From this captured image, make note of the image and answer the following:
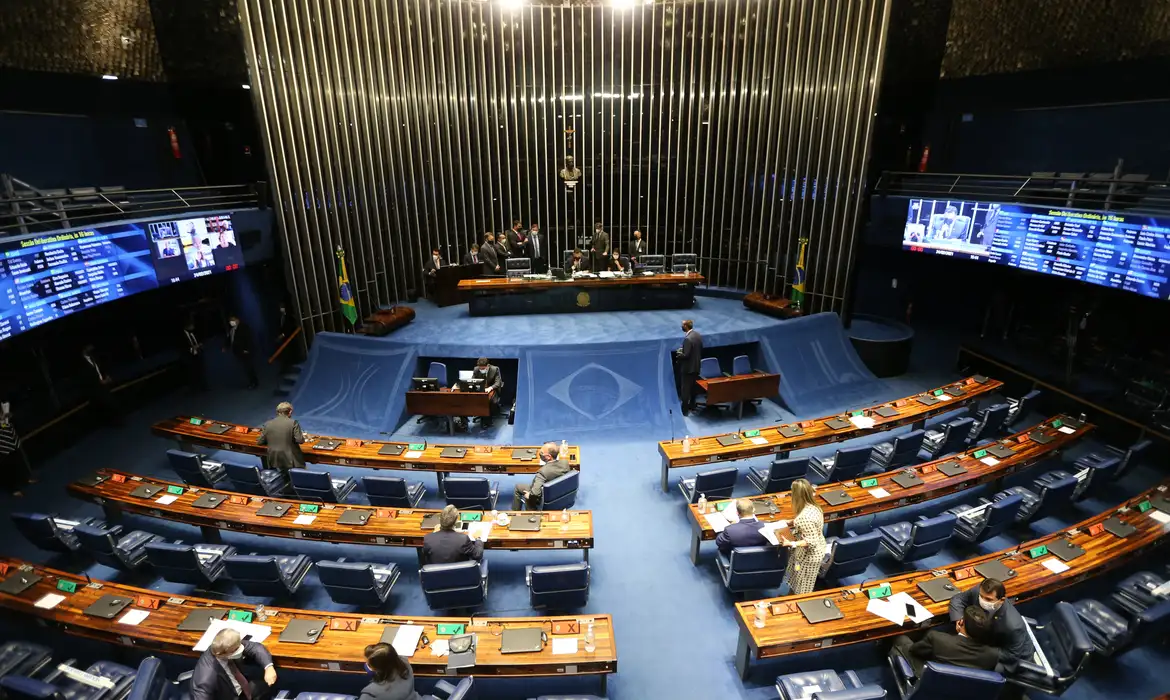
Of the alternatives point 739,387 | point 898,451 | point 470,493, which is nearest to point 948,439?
point 898,451

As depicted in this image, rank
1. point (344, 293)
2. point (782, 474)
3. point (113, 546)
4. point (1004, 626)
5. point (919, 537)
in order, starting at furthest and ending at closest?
point (344, 293), point (782, 474), point (113, 546), point (919, 537), point (1004, 626)

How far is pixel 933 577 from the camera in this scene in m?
5.13

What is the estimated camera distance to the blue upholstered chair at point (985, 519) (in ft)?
19.9

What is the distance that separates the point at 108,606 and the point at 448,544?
297 centimetres

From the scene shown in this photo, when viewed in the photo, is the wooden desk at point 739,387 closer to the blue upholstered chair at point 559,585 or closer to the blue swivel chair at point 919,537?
the blue swivel chair at point 919,537

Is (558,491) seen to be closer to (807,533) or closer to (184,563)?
(807,533)

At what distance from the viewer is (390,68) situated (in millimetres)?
12922

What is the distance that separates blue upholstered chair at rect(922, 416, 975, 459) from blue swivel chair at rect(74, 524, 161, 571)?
9969 mm

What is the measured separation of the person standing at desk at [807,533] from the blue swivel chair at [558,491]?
2483 mm

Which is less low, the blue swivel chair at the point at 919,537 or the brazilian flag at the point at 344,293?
the brazilian flag at the point at 344,293

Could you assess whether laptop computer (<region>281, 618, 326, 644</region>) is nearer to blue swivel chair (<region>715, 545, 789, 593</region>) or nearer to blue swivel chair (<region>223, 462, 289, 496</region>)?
blue swivel chair (<region>223, 462, 289, 496</region>)

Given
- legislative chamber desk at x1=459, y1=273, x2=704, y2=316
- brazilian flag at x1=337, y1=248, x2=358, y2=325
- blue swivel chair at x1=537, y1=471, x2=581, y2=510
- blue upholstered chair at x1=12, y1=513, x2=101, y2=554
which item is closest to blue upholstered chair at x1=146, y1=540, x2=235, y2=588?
blue upholstered chair at x1=12, y1=513, x2=101, y2=554

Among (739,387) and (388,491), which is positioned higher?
(739,387)

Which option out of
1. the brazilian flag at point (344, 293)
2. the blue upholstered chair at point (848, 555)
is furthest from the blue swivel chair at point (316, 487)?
the blue upholstered chair at point (848, 555)
